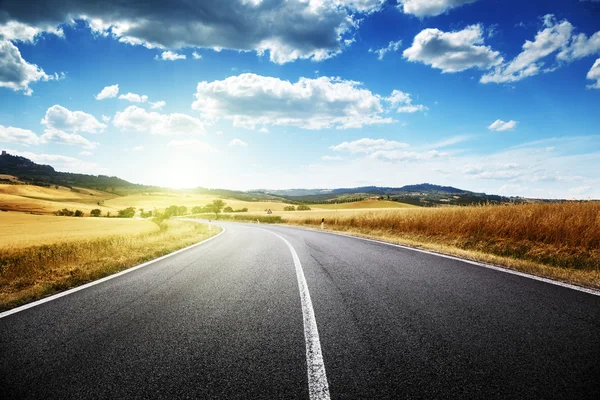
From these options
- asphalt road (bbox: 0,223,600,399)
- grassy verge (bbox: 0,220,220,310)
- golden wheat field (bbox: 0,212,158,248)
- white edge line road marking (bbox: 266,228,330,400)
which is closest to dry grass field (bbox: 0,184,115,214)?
golden wheat field (bbox: 0,212,158,248)

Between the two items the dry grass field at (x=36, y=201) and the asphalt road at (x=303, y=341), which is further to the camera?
the dry grass field at (x=36, y=201)

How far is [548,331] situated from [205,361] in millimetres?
3832

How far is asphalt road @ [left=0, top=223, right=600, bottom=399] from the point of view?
2.54m

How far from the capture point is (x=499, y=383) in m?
2.54

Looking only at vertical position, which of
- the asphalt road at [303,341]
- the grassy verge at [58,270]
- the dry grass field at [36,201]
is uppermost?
the asphalt road at [303,341]

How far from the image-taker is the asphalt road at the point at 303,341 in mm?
2535

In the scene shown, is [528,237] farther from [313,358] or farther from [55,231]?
[55,231]

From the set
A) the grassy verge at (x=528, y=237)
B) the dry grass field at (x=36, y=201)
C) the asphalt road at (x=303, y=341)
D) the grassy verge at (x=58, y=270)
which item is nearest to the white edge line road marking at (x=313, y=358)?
the asphalt road at (x=303, y=341)

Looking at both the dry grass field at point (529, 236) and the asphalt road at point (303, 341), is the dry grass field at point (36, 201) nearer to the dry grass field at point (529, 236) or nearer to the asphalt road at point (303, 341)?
the asphalt road at point (303, 341)

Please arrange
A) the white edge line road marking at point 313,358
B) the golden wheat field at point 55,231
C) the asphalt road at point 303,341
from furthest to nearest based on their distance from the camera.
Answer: the golden wheat field at point 55,231 → the asphalt road at point 303,341 → the white edge line road marking at point 313,358

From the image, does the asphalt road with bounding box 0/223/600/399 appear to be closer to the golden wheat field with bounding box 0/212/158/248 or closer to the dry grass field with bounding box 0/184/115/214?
the golden wheat field with bounding box 0/212/158/248

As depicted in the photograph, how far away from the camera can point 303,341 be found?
11.1ft

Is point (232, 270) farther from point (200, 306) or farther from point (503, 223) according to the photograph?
point (503, 223)

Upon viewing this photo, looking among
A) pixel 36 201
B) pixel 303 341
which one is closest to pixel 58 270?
pixel 303 341
